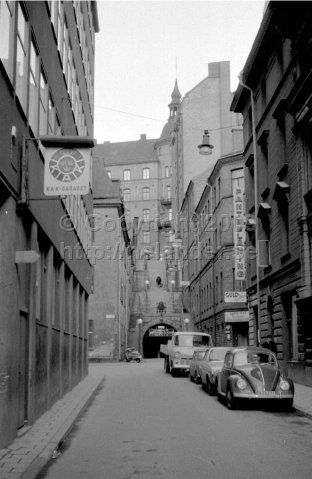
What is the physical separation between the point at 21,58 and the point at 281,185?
14273mm

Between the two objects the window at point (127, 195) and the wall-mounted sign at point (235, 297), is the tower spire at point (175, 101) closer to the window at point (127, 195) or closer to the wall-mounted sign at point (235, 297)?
the window at point (127, 195)

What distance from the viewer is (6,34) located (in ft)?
33.3

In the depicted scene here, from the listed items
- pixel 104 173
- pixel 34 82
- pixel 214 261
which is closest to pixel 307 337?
pixel 34 82

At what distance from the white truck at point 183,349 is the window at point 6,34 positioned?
21.2m

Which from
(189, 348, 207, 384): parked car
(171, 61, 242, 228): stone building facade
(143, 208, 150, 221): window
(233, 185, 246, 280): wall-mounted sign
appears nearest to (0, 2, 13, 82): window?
(189, 348, 207, 384): parked car

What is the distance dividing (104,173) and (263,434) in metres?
45.5

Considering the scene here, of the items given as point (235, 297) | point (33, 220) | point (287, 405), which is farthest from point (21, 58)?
point (235, 297)

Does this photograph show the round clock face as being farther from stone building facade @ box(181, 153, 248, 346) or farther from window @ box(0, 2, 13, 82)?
stone building facade @ box(181, 153, 248, 346)

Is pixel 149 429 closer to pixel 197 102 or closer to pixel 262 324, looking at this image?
pixel 262 324

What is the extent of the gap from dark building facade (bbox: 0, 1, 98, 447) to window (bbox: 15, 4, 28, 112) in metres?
0.02

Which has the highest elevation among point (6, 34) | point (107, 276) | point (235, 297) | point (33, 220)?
point (6, 34)

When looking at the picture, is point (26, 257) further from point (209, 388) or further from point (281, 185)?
point (281, 185)

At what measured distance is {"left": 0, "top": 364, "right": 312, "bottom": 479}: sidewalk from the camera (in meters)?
8.24

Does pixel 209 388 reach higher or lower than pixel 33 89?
lower
